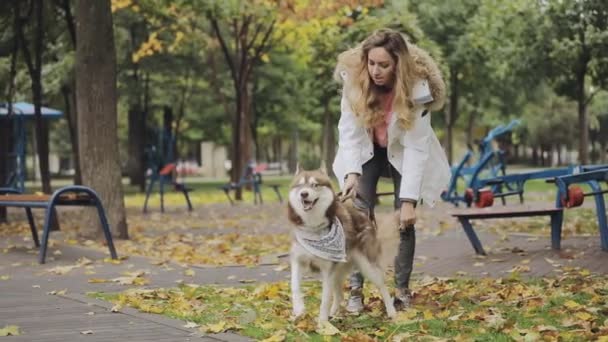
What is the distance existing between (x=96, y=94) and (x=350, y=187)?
714cm

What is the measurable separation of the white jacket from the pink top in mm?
50

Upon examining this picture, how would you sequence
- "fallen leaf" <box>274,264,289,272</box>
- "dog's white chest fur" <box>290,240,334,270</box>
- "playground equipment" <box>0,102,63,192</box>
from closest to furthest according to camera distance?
"dog's white chest fur" <box>290,240,334,270</box> → "fallen leaf" <box>274,264,289,272</box> → "playground equipment" <box>0,102,63,192</box>

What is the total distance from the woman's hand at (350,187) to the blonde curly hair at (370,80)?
0.35 meters

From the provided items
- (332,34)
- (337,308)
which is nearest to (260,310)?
(337,308)

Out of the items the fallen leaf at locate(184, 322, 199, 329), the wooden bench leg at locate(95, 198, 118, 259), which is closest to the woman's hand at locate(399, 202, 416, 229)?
the fallen leaf at locate(184, 322, 199, 329)

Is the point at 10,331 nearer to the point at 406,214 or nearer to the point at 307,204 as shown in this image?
the point at 307,204

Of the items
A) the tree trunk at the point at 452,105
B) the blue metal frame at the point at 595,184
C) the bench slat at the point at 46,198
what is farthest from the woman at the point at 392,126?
the tree trunk at the point at 452,105

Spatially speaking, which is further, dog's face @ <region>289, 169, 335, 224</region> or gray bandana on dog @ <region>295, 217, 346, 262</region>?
gray bandana on dog @ <region>295, 217, 346, 262</region>

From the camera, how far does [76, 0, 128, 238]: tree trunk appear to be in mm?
12875

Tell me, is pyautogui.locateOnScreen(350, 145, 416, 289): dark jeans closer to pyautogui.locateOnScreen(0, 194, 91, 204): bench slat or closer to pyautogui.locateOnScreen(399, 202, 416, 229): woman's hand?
pyautogui.locateOnScreen(399, 202, 416, 229): woman's hand

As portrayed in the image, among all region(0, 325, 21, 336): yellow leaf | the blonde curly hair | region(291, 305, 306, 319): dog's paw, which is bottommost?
region(0, 325, 21, 336): yellow leaf

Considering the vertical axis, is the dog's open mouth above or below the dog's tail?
above

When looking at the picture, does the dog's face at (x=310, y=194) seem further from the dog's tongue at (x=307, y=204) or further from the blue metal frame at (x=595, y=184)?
the blue metal frame at (x=595, y=184)

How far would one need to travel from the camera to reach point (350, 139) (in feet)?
22.1
